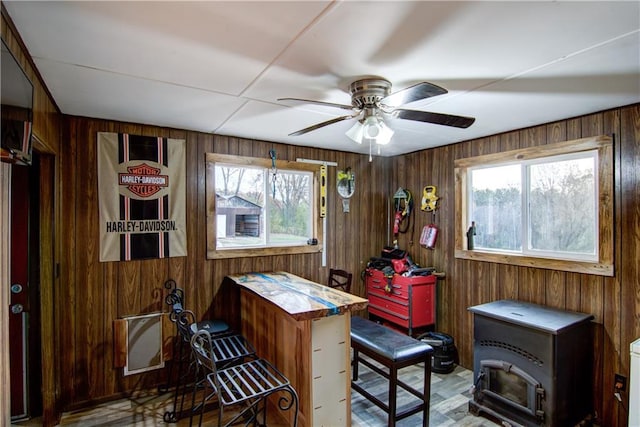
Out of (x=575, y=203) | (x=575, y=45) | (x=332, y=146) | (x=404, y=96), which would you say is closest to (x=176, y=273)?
(x=332, y=146)

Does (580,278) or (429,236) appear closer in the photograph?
(580,278)

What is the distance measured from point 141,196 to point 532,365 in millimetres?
3439

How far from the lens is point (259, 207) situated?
12.0 feet

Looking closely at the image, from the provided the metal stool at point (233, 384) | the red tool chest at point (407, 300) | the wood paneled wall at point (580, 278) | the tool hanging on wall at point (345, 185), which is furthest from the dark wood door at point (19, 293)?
the wood paneled wall at point (580, 278)

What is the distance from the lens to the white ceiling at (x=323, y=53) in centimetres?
134

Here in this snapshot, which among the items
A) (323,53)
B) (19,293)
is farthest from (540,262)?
(19,293)

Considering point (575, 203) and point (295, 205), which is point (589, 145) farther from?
point (295, 205)

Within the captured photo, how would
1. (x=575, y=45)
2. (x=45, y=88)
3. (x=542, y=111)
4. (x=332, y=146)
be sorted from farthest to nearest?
(x=332, y=146) < (x=542, y=111) < (x=45, y=88) < (x=575, y=45)

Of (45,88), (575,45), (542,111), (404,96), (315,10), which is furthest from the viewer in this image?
(542,111)

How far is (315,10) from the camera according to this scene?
133cm

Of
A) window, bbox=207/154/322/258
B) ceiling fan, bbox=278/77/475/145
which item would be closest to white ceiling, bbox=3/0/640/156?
ceiling fan, bbox=278/77/475/145

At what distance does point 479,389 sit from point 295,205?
8.29 ft

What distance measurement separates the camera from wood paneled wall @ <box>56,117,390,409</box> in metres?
2.73

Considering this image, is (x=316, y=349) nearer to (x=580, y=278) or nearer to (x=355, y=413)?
(x=355, y=413)
